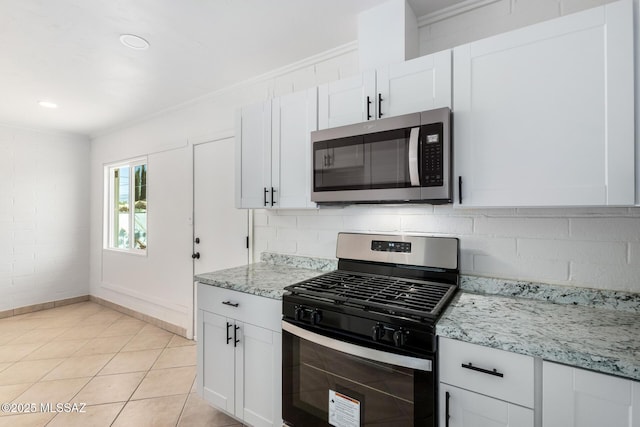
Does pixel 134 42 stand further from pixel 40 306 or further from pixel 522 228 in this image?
pixel 40 306

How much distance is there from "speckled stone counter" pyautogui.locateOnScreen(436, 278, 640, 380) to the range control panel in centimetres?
38

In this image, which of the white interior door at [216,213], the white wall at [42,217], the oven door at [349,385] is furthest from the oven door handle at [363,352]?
the white wall at [42,217]

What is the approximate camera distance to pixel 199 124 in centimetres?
337

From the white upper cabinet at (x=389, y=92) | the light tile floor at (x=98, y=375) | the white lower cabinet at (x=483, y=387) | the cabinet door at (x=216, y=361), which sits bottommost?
the light tile floor at (x=98, y=375)

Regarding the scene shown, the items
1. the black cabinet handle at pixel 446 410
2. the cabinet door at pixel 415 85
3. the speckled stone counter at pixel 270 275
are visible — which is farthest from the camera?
the speckled stone counter at pixel 270 275

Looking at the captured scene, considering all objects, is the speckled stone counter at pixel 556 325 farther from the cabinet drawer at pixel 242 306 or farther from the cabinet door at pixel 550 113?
the cabinet drawer at pixel 242 306

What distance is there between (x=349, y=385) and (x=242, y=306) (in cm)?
80

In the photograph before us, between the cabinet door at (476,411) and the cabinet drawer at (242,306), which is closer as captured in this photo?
the cabinet door at (476,411)

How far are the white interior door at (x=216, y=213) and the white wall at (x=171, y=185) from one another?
3.2 inches

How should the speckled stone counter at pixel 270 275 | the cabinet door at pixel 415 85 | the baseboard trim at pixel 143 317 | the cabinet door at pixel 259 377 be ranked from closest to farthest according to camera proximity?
the cabinet door at pixel 415 85 < the cabinet door at pixel 259 377 < the speckled stone counter at pixel 270 275 < the baseboard trim at pixel 143 317

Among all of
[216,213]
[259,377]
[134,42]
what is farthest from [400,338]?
[134,42]

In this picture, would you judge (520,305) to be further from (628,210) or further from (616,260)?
(628,210)

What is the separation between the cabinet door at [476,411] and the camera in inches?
42.4

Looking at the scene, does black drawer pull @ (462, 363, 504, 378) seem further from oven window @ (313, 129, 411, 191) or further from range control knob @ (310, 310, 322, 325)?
oven window @ (313, 129, 411, 191)
